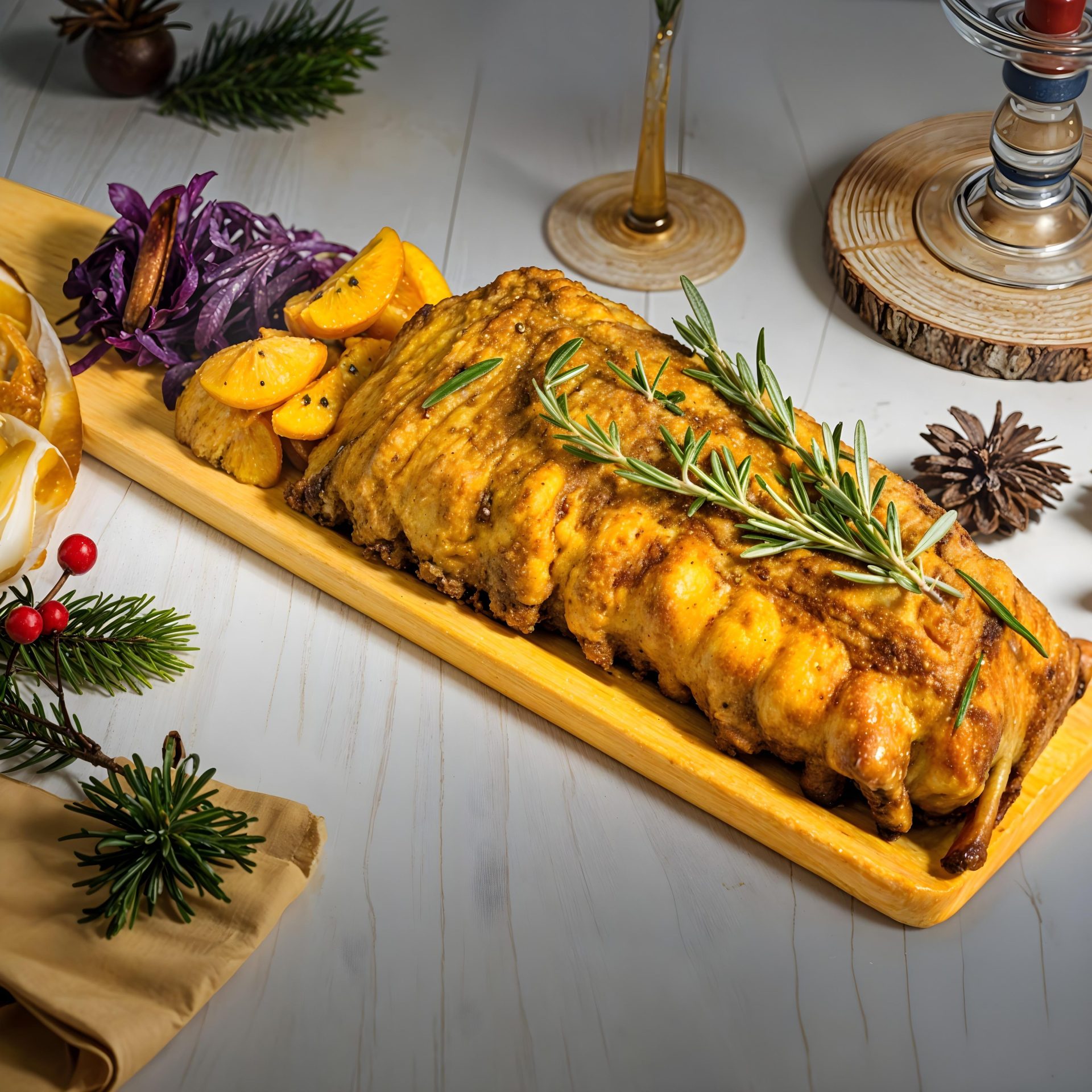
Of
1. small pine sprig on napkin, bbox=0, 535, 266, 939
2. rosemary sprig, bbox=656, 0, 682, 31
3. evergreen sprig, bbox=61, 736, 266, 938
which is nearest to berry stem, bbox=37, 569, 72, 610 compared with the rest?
small pine sprig on napkin, bbox=0, 535, 266, 939

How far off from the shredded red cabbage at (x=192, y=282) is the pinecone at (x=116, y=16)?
1572mm

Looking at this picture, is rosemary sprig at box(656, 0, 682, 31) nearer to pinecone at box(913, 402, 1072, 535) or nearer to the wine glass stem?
the wine glass stem

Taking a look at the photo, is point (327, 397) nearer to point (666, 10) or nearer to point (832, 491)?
point (832, 491)

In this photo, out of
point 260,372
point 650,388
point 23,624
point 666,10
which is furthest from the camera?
point 666,10

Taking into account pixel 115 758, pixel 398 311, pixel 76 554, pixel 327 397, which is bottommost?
pixel 115 758

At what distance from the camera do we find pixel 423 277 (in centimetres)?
377

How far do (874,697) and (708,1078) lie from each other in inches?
34.3

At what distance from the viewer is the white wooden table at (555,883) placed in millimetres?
2695

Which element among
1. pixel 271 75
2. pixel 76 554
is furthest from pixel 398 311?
pixel 271 75

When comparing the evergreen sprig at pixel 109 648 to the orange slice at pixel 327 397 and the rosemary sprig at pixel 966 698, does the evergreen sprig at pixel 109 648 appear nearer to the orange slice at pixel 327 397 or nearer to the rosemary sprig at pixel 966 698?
the orange slice at pixel 327 397

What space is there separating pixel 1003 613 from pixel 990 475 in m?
1.05

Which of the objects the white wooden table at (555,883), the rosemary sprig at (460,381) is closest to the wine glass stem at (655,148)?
the white wooden table at (555,883)

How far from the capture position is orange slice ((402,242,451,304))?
12.3 ft

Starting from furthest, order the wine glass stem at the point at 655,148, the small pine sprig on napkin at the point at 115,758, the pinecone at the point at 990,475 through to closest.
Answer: the wine glass stem at the point at 655,148 < the pinecone at the point at 990,475 < the small pine sprig on napkin at the point at 115,758
